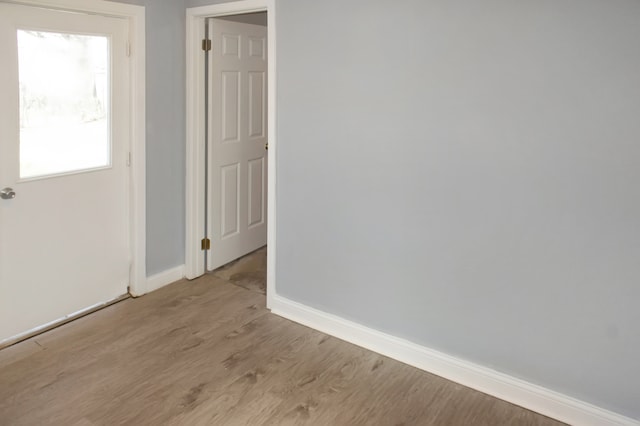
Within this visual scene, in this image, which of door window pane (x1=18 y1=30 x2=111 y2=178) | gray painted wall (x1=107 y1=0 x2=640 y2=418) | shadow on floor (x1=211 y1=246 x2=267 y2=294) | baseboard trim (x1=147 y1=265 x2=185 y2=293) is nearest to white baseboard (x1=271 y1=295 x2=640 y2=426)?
gray painted wall (x1=107 y1=0 x2=640 y2=418)

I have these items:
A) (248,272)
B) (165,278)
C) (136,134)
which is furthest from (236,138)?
(165,278)

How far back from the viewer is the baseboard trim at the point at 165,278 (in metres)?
3.87

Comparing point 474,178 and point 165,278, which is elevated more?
point 474,178

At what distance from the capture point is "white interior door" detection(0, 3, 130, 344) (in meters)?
2.90

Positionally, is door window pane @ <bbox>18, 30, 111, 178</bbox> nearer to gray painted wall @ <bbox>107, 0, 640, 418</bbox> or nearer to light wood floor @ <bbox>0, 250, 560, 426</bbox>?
gray painted wall @ <bbox>107, 0, 640, 418</bbox>

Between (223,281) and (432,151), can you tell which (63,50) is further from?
(432,151)

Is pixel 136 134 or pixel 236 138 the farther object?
pixel 236 138

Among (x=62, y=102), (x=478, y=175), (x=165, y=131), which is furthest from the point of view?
(x=165, y=131)

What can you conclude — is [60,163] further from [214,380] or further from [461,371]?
[461,371]

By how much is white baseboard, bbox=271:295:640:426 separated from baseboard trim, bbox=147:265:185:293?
0.98 m

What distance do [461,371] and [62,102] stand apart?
9.10ft

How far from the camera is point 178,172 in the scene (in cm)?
395

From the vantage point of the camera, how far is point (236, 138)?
4.28 metres

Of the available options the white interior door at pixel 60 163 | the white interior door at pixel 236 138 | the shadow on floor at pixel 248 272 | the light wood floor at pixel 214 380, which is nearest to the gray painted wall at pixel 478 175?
the light wood floor at pixel 214 380
